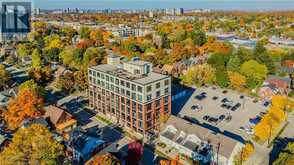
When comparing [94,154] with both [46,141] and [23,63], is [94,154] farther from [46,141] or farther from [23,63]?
[23,63]

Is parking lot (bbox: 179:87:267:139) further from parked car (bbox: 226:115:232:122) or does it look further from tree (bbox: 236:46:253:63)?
tree (bbox: 236:46:253:63)

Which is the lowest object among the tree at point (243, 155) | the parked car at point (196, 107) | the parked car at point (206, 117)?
the tree at point (243, 155)

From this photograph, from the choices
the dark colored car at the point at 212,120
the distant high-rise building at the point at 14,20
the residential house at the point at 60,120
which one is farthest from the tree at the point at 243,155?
the distant high-rise building at the point at 14,20

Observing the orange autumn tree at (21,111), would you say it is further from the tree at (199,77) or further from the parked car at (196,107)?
the tree at (199,77)

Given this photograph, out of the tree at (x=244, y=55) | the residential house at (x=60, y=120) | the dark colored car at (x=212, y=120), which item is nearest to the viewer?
the residential house at (x=60, y=120)

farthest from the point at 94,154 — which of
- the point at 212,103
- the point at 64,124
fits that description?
the point at 212,103
